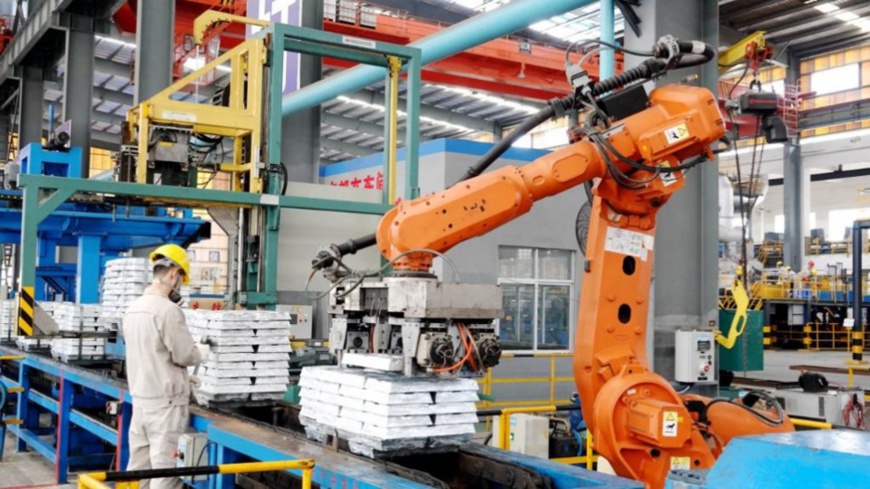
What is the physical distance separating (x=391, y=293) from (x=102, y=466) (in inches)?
220

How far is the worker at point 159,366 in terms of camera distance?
518cm

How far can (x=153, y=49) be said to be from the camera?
14.9 metres

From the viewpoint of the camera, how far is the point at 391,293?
4.45 m

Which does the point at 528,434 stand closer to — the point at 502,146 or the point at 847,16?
the point at 502,146

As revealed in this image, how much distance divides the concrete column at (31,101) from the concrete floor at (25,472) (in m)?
14.5

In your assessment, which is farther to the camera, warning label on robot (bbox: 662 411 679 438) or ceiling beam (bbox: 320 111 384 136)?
ceiling beam (bbox: 320 111 384 136)

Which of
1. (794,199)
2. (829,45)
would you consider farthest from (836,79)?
(794,199)

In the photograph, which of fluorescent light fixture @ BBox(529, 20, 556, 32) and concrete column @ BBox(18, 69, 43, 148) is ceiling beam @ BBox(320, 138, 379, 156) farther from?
concrete column @ BBox(18, 69, 43, 148)

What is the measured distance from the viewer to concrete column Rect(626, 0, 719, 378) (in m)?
8.86

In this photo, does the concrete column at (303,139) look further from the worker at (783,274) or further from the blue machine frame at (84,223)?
the worker at (783,274)

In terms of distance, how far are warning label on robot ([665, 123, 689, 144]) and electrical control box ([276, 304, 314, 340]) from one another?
9085 mm

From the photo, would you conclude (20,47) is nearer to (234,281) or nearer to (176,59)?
(176,59)

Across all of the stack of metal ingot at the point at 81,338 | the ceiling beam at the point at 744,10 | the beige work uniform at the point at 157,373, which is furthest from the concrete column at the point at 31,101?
the beige work uniform at the point at 157,373

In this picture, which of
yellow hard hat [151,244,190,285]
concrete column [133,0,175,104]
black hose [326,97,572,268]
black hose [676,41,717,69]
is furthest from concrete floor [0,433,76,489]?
concrete column [133,0,175,104]
